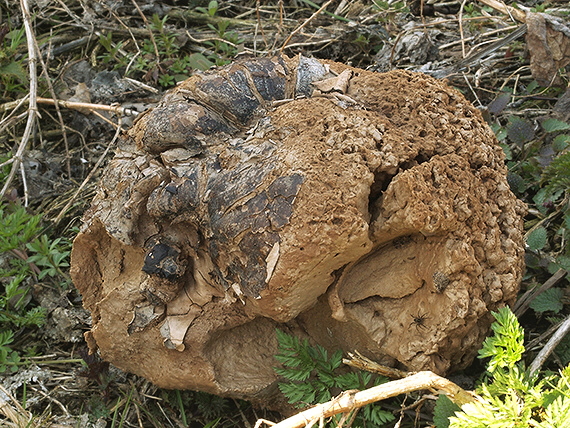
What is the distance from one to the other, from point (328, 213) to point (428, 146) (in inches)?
20.1

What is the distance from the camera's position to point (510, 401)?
1770 mm

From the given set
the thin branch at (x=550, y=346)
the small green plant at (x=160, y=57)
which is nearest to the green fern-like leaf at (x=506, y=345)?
the thin branch at (x=550, y=346)

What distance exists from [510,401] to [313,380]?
2.40 ft

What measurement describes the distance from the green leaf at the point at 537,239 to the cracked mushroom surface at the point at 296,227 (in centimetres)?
25

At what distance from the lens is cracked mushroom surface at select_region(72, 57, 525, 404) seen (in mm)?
2062

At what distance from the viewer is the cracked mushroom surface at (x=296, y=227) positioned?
6.77 ft

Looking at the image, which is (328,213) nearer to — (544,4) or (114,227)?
(114,227)

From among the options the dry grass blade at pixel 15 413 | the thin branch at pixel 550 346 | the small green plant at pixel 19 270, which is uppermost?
the thin branch at pixel 550 346

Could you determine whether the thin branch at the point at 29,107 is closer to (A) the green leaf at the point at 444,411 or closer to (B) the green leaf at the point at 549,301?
(A) the green leaf at the point at 444,411

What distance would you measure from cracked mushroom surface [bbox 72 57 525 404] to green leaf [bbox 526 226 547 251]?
9.7 inches

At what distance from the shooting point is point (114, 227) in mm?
2404

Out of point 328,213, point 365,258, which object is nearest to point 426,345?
point 365,258

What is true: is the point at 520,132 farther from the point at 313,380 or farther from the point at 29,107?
the point at 29,107

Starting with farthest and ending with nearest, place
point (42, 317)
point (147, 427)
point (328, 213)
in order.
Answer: point (42, 317), point (147, 427), point (328, 213)
